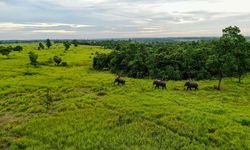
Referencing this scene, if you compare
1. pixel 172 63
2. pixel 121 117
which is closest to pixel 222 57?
pixel 172 63

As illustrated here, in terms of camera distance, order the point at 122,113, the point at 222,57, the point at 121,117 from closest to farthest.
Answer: the point at 121,117 → the point at 122,113 → the point at 222,57

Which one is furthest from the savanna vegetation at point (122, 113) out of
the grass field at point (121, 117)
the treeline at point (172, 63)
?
the treeline at point (172, 63)

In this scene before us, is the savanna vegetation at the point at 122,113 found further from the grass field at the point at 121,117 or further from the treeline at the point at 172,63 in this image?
the treeline at the point at 172,63

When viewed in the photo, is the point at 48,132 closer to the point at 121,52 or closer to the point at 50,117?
the point at 50,117

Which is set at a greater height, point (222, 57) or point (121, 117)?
point (222, 57)

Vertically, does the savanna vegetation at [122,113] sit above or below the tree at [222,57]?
below

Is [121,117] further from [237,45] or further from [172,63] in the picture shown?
[172,63]
